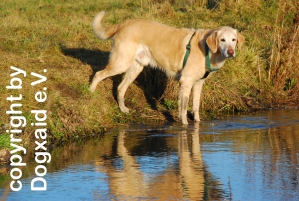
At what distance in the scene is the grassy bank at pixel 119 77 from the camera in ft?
33.4

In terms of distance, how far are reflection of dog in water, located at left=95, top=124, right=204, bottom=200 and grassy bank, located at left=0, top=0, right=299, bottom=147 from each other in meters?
1.46

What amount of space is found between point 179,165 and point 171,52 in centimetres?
330

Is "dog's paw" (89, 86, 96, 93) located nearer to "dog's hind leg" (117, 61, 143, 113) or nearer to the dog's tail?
"dog's hind leg" (117, 61, 143, 113)

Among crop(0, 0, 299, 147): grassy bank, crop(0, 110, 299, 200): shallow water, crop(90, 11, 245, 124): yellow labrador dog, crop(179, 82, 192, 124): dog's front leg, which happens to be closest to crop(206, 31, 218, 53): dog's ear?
crop(90, 11, 245, 124): yellow labrador dog

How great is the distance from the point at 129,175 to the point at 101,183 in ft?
1.55

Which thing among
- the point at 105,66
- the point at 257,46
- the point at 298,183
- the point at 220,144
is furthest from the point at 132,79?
the point at 298,183

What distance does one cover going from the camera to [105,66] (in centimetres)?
1258

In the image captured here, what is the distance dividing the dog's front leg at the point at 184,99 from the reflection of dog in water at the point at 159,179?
6.60 feet

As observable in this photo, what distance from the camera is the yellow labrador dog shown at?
1070 cm

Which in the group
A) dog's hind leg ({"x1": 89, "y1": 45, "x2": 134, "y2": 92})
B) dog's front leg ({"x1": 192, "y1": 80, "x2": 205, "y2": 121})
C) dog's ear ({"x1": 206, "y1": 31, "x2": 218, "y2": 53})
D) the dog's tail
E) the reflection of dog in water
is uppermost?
the dog's tail

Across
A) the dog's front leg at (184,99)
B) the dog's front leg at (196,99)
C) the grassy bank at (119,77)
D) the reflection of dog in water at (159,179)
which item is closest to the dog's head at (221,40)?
the dog's front leg at (184,99)

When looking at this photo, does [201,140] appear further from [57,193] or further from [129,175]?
[57,193]

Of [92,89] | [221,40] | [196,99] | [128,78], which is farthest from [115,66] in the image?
[221,40]

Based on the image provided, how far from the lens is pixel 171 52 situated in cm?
1107
